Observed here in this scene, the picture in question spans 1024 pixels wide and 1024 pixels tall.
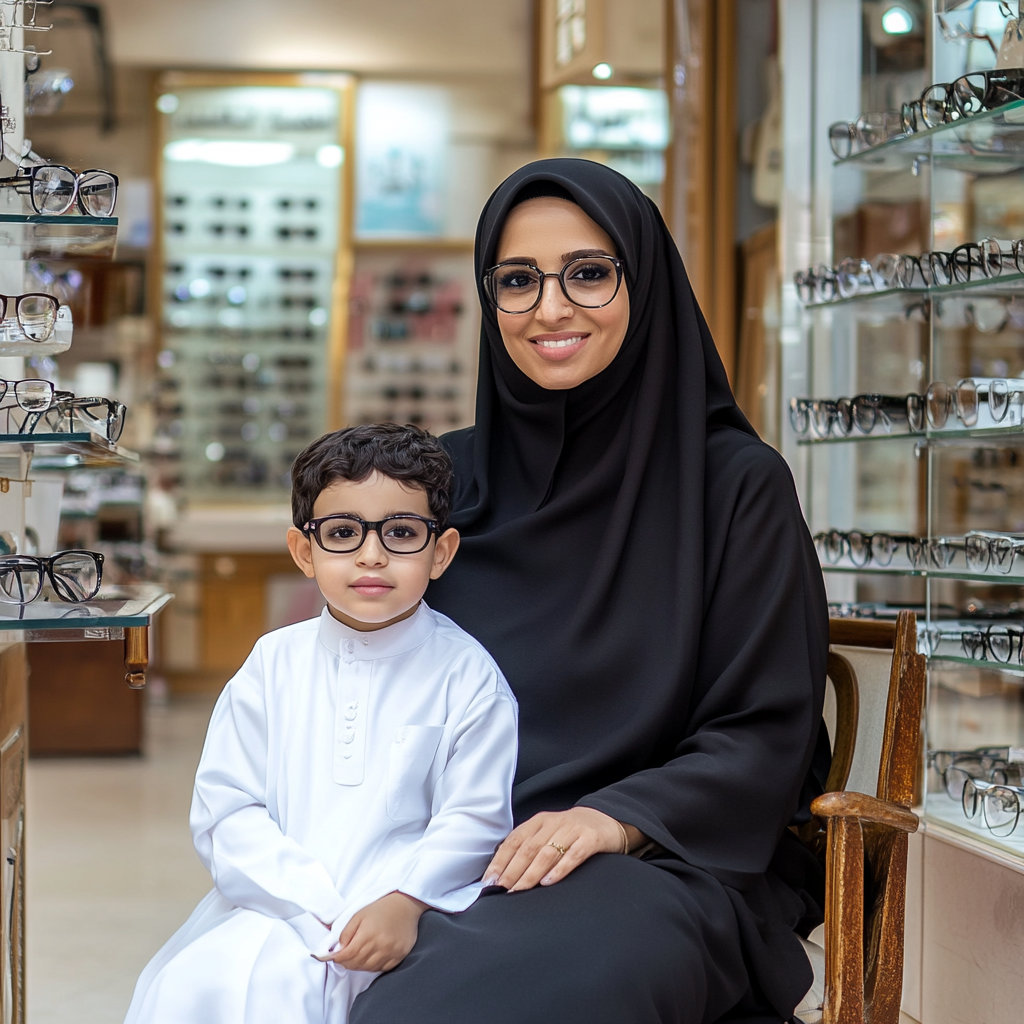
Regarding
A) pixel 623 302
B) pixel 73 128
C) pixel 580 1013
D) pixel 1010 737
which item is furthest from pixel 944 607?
pixel 73 128

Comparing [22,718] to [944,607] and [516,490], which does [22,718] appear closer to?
[516,490]

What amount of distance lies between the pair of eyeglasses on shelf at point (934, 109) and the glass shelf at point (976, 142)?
0.02 metres

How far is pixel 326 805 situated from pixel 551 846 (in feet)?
0.97

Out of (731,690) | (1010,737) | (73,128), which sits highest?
(73,128)

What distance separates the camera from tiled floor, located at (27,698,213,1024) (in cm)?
296

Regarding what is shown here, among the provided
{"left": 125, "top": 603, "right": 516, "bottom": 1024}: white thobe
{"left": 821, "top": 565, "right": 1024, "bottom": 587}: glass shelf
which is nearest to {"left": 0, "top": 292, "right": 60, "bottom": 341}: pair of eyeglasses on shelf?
{"left": 125, "top": 603, "right": 516, "bottom": 1024}: white thobe

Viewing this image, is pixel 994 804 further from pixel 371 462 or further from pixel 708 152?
pixel 708 152

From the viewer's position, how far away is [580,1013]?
133 cm

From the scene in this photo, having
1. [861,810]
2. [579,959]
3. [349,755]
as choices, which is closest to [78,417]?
[349,755]

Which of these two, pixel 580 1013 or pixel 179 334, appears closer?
pixel 580 1013

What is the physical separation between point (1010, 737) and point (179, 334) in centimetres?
491

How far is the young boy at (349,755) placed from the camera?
4.80 ft

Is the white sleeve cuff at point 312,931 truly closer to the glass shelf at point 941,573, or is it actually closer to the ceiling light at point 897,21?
the glass shelf at point 941,573

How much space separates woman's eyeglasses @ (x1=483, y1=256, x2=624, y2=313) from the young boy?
283mm
